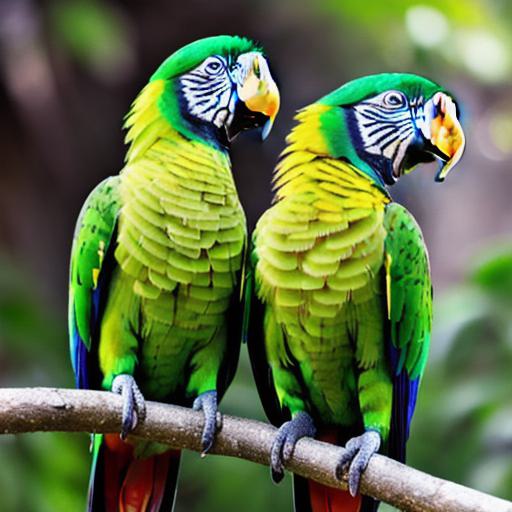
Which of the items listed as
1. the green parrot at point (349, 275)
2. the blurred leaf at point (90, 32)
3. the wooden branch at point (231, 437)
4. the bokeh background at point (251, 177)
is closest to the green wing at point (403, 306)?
the green parrot at point (349, 275)

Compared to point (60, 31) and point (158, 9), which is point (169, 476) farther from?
point (158, 9)

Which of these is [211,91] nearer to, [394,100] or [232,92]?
[232,92]

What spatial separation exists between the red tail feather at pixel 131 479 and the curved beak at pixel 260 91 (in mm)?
836

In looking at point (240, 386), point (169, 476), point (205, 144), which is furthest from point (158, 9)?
point (169, 476)

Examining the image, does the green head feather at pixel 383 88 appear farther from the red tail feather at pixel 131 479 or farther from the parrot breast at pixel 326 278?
the red tail feather at pixel 131 479

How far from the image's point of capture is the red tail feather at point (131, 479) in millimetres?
2373

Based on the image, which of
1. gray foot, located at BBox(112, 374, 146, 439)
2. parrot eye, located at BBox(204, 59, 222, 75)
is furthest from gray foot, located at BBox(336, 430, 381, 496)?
parrot eye, located at BBox(204, 59, 222, 75)

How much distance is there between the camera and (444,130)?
228 cm

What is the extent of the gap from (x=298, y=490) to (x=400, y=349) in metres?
0.43

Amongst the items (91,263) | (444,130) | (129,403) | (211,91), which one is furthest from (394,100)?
(129,403)

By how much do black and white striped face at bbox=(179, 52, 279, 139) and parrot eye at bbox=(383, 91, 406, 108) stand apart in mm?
259

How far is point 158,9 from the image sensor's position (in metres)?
5.30

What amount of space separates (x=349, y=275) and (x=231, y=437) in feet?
1.44

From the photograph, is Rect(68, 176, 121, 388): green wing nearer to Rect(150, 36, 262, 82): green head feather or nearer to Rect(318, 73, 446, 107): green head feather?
Rect(150, 36, 262, 82): green head feather
